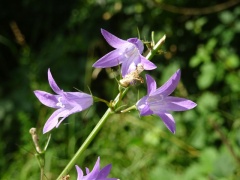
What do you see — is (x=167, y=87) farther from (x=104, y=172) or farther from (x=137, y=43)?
(x=104, y=172)

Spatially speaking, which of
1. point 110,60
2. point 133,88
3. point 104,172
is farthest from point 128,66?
point 133,88

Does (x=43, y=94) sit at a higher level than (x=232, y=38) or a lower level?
higher

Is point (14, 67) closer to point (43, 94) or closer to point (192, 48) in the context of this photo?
point (192, 48)

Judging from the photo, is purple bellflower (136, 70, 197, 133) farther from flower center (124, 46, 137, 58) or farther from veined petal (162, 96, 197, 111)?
flower center (124, 46, 137, 58)

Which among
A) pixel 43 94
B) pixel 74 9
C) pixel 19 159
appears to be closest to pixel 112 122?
pixel 19 159

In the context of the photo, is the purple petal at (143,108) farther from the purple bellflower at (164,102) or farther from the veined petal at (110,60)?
the veined petal at (110,60)

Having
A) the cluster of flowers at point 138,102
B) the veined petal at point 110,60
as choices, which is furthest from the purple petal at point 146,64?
the veined petal at point 110,60

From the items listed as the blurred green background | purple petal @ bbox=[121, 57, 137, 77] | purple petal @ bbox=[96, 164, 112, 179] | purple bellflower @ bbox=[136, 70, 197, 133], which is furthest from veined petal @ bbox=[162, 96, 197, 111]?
the blurred green background
